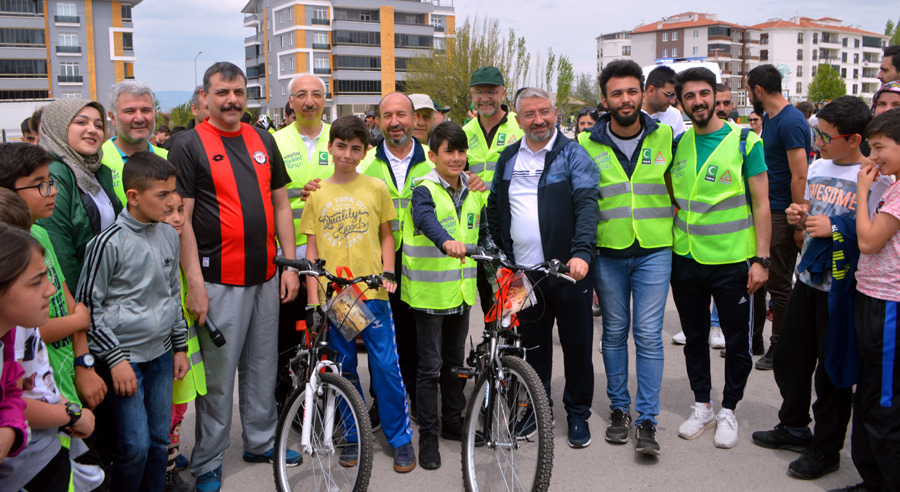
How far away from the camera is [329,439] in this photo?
3.48 meters

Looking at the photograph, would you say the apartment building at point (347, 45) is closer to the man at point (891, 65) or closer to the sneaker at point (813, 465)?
the man at point (891, 65)

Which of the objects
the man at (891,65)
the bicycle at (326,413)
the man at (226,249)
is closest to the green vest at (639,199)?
the bicycle at (326,413)

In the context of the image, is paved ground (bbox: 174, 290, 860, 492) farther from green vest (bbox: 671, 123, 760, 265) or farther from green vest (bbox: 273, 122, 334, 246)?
green vest (bbox: 273, 122, 334, 246)

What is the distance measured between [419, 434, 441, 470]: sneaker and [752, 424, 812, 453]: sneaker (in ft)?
6.95

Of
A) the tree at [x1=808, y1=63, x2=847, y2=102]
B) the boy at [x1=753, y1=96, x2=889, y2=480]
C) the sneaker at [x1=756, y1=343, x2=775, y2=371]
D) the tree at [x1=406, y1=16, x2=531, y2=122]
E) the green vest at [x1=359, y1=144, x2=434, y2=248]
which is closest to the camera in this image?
the boy at [x1=753, y1=96, x2=889, y2=480]

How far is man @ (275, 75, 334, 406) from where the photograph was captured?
4.71 m

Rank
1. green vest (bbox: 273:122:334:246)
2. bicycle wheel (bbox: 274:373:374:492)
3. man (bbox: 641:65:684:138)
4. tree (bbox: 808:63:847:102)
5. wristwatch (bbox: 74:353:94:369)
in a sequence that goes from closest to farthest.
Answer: wristwatch (bbox: 74:353:94:369) → bicycle wheel (bbox: 274:373:374:492) → green vest (bbox: 273:122:334:246) → man (bbox: 641:65:684:138) → tree (bbox: 808:63:847:102)

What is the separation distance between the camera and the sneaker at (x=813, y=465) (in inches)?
152

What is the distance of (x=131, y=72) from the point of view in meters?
69.9

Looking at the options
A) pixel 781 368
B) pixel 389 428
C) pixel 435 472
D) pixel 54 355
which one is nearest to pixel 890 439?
pixel 781 368

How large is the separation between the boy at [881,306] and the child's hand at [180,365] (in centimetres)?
361

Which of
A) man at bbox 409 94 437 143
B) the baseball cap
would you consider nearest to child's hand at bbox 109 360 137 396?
man at bbox 409 94 437 143

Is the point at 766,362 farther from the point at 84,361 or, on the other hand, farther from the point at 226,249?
the point at 84,361

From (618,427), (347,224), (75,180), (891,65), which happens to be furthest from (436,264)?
(891,65)
